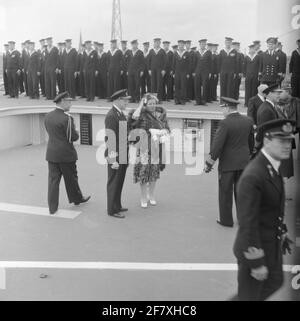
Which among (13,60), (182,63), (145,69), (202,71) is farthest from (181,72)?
(13,60)

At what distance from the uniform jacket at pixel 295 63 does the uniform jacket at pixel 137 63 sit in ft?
13.0

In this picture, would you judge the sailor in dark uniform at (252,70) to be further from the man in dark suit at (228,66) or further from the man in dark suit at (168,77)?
the man in dark suit at (168,77)

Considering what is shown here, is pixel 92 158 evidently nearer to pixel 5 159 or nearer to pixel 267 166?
pixel 5 159

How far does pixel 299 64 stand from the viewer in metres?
9.58

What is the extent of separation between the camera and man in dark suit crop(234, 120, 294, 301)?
300 centimetres

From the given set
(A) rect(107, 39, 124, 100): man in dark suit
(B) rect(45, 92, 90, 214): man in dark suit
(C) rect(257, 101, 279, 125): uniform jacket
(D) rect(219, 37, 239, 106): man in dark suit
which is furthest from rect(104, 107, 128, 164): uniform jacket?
(A) rect(107, 39, 124, 100): man in dark suit

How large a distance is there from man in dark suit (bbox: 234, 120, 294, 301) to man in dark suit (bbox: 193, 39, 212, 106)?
867 centimetres

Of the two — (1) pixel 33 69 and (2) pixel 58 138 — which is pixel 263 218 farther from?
(1) pixel 33 69

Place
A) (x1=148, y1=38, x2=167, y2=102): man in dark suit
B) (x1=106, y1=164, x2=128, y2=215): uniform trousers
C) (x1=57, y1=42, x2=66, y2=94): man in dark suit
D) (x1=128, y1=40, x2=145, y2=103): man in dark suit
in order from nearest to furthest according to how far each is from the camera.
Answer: (x1=106, y1=164, x2=128, y2=215): uniform trousers → (x1=148, y1=38, x2=167, y2=102): man in dark suit → (x1=128, y1=40, x2=145, y2=103): man in dark suit → (x1=57, y1=42, x2=66, y2=94): man in dark suit

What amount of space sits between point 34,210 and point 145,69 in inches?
267

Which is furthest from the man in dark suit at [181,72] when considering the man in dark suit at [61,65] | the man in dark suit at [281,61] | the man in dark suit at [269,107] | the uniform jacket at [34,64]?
the man in dark suit at [269,107]

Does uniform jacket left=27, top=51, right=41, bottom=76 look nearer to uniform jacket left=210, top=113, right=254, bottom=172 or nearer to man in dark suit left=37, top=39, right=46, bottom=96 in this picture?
man in dark suit left=37, top=39, right=46, bottom=96
